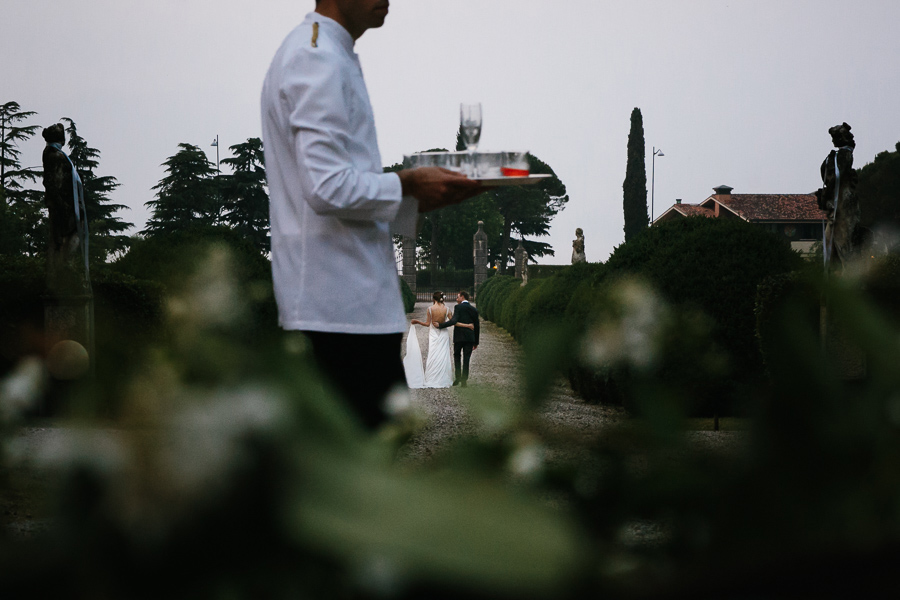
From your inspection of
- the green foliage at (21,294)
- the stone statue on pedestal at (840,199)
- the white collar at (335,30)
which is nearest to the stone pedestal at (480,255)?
the stone statue on pedestal at (840,199)

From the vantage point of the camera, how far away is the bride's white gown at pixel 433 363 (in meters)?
14.8

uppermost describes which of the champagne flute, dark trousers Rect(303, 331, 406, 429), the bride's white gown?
the champagne flute

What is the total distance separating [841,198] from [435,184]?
33.0 feet

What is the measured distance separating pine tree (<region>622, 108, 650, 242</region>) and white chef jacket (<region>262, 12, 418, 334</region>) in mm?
47757

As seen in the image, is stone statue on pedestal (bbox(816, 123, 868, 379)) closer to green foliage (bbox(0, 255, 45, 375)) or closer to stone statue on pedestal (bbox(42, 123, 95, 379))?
stone statue on pedestal (bbox(42, 123, 95, 379))

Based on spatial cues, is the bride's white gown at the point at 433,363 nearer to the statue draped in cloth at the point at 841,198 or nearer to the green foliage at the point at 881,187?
the statue draped in cloth at the point at 841,198

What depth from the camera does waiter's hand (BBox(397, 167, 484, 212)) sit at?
4.69ft

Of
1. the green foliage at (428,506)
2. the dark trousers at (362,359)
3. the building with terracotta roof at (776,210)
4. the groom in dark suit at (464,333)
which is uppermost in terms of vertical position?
the building with terracotta roof at (776,210)

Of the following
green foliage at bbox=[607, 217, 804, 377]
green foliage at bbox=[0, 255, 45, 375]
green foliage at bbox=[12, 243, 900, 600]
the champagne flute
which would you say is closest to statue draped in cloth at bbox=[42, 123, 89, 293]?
green foliage at bbox=[0, 255, 45, 375]

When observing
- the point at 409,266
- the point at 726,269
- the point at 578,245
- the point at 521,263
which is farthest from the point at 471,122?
the point at 409,266

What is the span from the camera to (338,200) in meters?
1.35

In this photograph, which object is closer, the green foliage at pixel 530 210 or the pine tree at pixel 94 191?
the pine tree at pixel 94 191

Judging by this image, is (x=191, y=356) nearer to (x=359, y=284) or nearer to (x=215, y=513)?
(x=215, y=513)

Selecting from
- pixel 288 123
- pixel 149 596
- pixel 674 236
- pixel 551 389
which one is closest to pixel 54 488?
pixel 149 596
